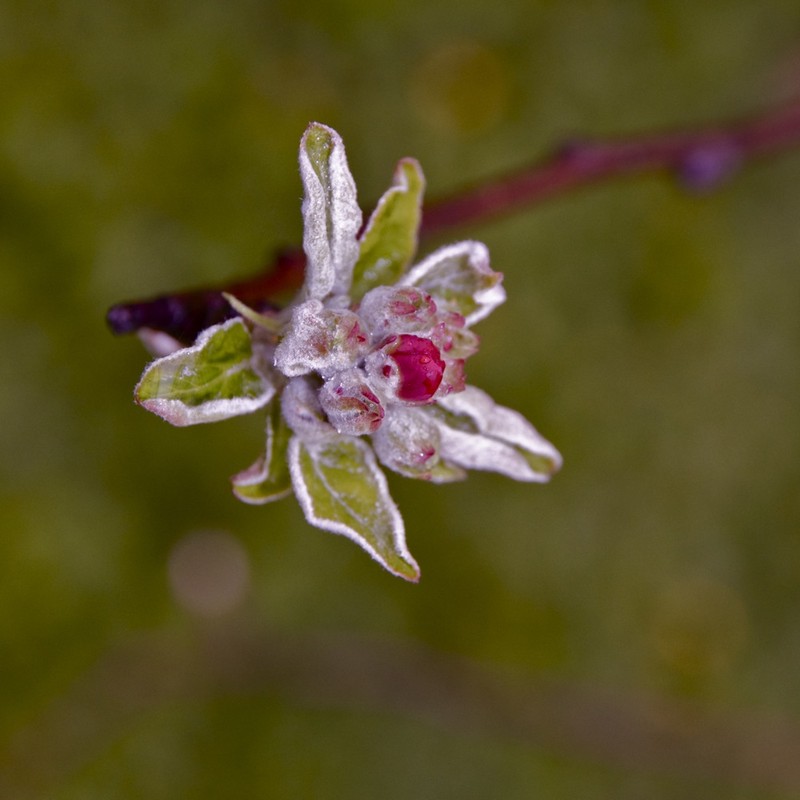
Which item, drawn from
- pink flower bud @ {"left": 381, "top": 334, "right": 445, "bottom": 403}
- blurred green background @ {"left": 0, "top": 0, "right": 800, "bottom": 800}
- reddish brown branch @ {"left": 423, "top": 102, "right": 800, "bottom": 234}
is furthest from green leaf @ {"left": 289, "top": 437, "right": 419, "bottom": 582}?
blurred green background @ {"left": 0, "top": 0, "right": 800, "bottom": 800}

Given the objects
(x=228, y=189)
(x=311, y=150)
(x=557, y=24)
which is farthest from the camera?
(x=557, y=24)

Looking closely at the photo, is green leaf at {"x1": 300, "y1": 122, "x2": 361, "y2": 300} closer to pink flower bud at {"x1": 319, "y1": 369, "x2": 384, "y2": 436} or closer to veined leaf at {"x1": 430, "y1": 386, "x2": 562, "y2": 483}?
A: pink flower bud at {"x1": 319, "y1": 369, "x2": 384, "y2": 436}

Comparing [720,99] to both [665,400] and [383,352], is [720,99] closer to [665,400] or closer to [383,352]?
[665,400]

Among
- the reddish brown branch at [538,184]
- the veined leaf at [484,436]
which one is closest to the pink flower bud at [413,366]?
the veined leaf at [484,436]

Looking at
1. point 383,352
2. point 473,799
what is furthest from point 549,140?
point 473,799

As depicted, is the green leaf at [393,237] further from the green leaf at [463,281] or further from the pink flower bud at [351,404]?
the pink flower bud at [351,404]
